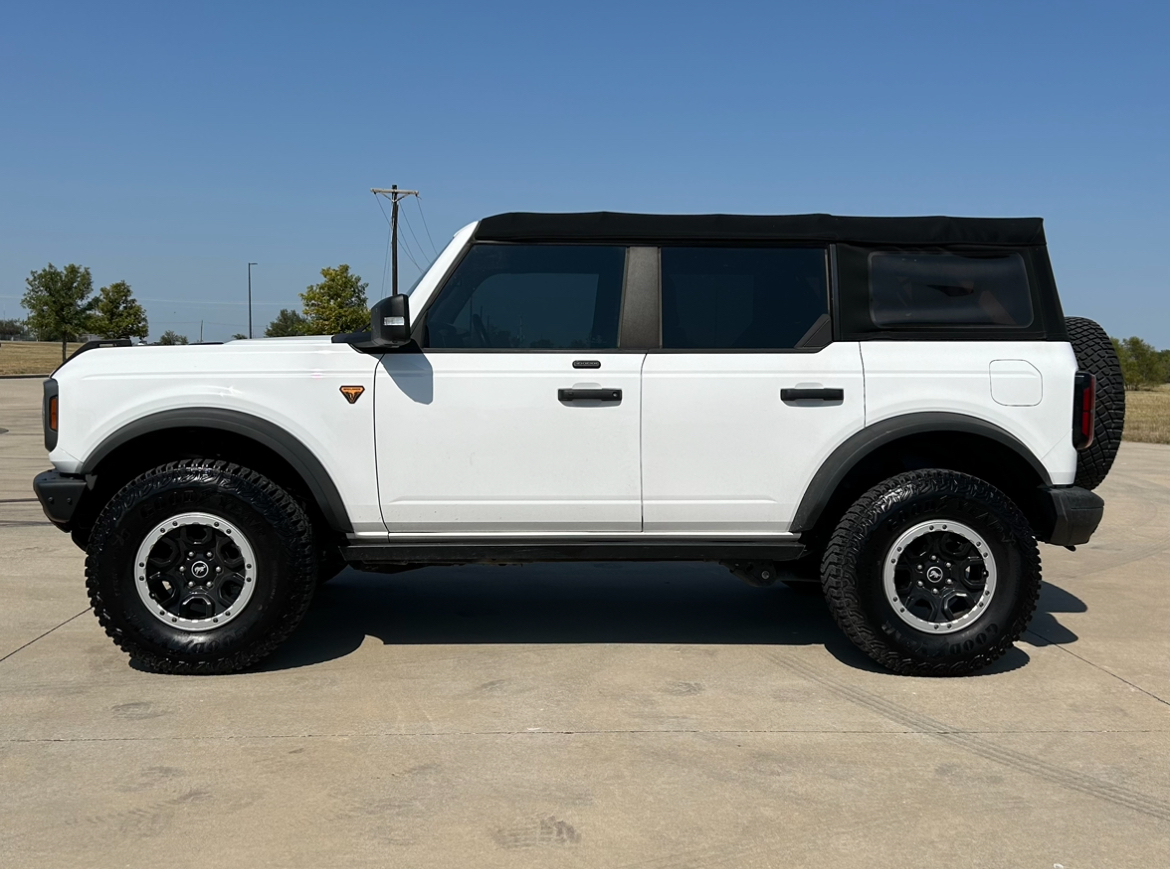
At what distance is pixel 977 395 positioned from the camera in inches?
180

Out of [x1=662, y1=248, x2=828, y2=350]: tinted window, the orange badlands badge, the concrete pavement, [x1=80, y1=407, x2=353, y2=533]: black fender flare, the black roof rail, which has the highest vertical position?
[x1=662, y1=248, x2=828, y2=350]: tinted window

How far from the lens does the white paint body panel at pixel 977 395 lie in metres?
4.57

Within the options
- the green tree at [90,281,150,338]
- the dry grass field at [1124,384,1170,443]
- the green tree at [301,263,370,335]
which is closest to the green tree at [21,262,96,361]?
the green tree at [90,281,150,338]

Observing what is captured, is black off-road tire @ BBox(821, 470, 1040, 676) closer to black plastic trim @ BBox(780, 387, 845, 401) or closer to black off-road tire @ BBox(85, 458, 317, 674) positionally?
black plastic trim @ BBox(780, 387, 845, 401)

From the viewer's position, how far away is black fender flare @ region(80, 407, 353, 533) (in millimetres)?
4426

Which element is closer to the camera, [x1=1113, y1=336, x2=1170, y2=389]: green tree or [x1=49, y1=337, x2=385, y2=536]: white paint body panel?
[x1=49, y1=337, x2=385, y2=536]: white paint body panel

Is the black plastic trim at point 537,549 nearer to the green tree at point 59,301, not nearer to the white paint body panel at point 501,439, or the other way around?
the white paint body panel at point 501,439

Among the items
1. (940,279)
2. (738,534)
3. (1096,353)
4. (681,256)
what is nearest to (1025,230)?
(940,279)

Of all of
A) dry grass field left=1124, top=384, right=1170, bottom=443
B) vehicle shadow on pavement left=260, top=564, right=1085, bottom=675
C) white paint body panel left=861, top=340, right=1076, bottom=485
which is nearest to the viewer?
white paint body panel left=861, top=340, right=1076, bottom=485

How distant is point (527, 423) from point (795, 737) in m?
1.68

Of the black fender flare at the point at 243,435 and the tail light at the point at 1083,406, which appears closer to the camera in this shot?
the black fender flare at the point at 243,435

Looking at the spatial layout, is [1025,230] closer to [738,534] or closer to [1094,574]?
[738,534]

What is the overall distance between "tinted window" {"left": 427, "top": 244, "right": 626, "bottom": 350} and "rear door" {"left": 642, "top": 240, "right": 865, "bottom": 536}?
274 mm

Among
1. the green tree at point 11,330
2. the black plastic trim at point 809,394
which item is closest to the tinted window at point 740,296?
the black plastic trim at point 809,394
